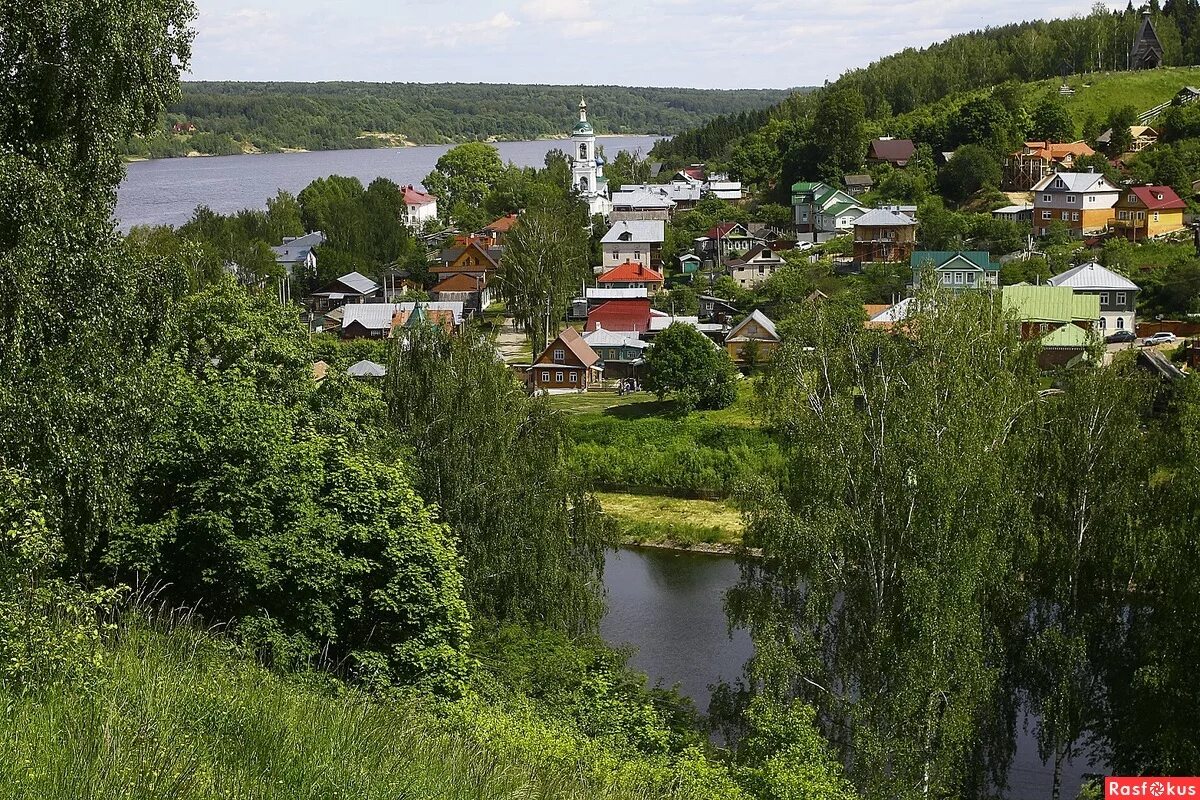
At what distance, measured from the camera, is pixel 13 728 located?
4.76 m

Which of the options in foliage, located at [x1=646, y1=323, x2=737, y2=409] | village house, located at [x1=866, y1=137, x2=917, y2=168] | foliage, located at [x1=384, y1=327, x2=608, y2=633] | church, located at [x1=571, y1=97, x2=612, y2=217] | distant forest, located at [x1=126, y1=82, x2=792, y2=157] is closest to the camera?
foliage, located at [x1=384, y1=327, x2=608, y2=633]

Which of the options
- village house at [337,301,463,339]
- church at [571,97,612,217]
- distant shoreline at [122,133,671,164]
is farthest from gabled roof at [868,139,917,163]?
distant shoreline at [122,133,671,164]

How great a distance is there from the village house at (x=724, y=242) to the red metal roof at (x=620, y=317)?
9399 millimetres

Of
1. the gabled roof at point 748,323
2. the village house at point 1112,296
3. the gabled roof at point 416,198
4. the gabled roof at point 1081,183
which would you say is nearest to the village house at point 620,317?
the gabled roof at point 748,323

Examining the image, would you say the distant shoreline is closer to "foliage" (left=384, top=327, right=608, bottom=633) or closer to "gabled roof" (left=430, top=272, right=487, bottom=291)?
"gabled roof" (left=430, top=272, right=487, bottom=291)

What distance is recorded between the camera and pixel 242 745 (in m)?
5.05

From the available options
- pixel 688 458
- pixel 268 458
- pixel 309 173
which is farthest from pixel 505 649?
pixel 309 173

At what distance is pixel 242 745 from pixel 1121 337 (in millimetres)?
24658

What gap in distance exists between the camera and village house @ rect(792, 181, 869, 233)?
3984 cm

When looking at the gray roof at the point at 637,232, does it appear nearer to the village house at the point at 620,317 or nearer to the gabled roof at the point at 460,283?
the gabled roof at the point at 460,283

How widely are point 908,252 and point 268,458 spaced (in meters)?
29.9

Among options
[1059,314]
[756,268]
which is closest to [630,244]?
[756,268]

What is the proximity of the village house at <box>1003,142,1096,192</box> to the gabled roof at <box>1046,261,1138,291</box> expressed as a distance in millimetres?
14098

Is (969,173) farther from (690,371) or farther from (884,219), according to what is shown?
(690,371)
